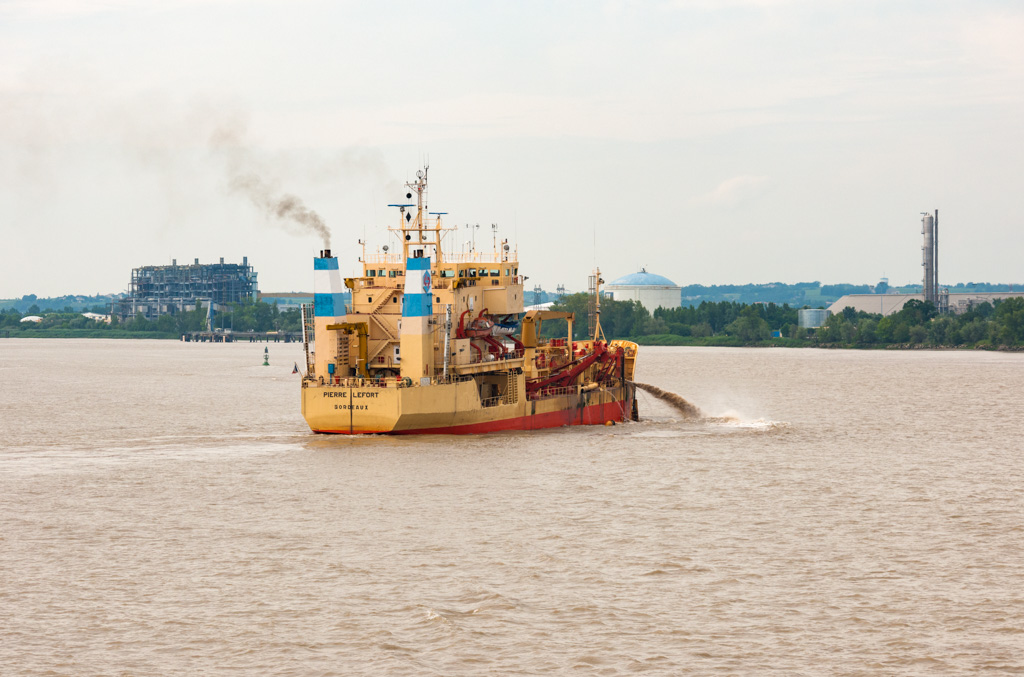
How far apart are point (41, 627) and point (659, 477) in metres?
22.5

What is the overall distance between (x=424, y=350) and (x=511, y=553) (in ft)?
61.2

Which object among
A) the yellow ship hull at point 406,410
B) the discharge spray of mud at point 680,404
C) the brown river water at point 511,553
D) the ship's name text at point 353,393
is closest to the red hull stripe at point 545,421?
the yellow ship hull at point 406,410

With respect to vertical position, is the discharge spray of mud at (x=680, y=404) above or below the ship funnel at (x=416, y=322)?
below

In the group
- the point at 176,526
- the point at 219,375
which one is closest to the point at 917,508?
the point at 176,526

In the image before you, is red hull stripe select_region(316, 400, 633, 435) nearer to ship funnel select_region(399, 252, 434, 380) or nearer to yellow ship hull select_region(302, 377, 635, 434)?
yellow ship hull select_region(302, 377, 635, 434)

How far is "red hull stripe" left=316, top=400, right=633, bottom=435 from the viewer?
46025 mm

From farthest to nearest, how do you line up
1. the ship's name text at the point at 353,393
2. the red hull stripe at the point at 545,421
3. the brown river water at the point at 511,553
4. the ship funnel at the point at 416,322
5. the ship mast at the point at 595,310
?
the ship mast at the point at 595,310, the red hull stripe at the point at 545,421, the ship funnel at the point at 416,322, the ship's name text at the point at 353,393, the brown river water at the point at 511,553

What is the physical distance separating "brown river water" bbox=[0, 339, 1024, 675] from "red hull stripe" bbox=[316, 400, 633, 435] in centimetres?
103

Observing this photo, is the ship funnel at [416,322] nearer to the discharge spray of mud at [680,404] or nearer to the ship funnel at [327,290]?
the ship funnel at [327,290]

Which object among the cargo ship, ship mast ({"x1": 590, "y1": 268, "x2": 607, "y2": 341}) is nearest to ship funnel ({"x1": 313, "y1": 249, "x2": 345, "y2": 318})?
the cargo ship

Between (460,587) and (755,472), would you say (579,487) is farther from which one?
(460,587)

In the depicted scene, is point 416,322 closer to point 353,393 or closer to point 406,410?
point 406,410

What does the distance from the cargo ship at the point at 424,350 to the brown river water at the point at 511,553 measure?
1.43m

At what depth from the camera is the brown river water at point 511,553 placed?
19781mm
